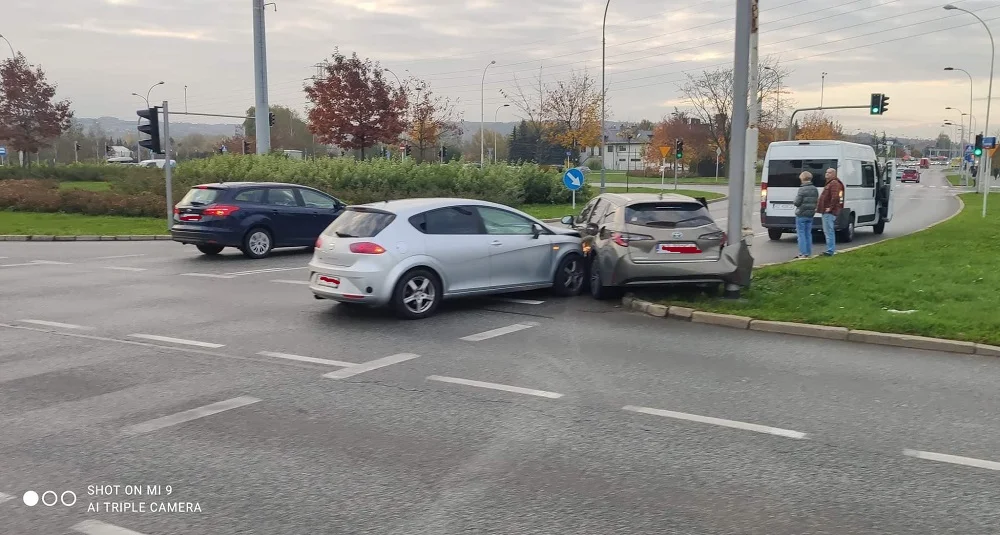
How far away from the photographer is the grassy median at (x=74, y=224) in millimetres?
23031

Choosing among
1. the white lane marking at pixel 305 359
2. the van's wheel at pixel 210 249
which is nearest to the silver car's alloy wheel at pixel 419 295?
the white lane marking at pixel 305 359

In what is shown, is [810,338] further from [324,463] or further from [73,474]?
[73,474]

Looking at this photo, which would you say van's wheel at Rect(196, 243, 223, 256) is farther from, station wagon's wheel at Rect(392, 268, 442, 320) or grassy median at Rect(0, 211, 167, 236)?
station wagon's wheel at Rect(392, 268, 442, 320)

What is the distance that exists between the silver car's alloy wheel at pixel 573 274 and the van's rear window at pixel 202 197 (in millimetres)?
8804

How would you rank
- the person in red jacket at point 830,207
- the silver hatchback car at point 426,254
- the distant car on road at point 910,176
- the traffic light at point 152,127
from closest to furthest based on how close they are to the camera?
the silver hatchback car at point 426,254, the person in red jacket at point 830,207, the traffic light at point 152,127, the distant car on road at point 910,176

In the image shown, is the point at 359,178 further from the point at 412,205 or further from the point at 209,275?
the point at 412,205

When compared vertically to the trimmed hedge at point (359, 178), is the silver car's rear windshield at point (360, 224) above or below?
below

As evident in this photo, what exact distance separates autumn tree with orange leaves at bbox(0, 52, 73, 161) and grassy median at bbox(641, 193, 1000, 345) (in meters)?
54.7

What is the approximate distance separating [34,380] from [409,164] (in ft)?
84.0

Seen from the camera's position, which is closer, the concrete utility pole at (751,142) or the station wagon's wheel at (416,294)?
the station wagon's wheel at (416,294)

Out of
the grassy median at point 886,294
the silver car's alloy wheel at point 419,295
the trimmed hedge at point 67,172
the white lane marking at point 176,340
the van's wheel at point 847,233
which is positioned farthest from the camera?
the trimmed hedge at point 67,172

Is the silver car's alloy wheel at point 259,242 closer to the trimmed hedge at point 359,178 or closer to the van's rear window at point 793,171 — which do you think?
the trimmed hedge at point 359,178

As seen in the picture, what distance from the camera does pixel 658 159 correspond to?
8706cm

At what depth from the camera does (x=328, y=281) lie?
1034cm
